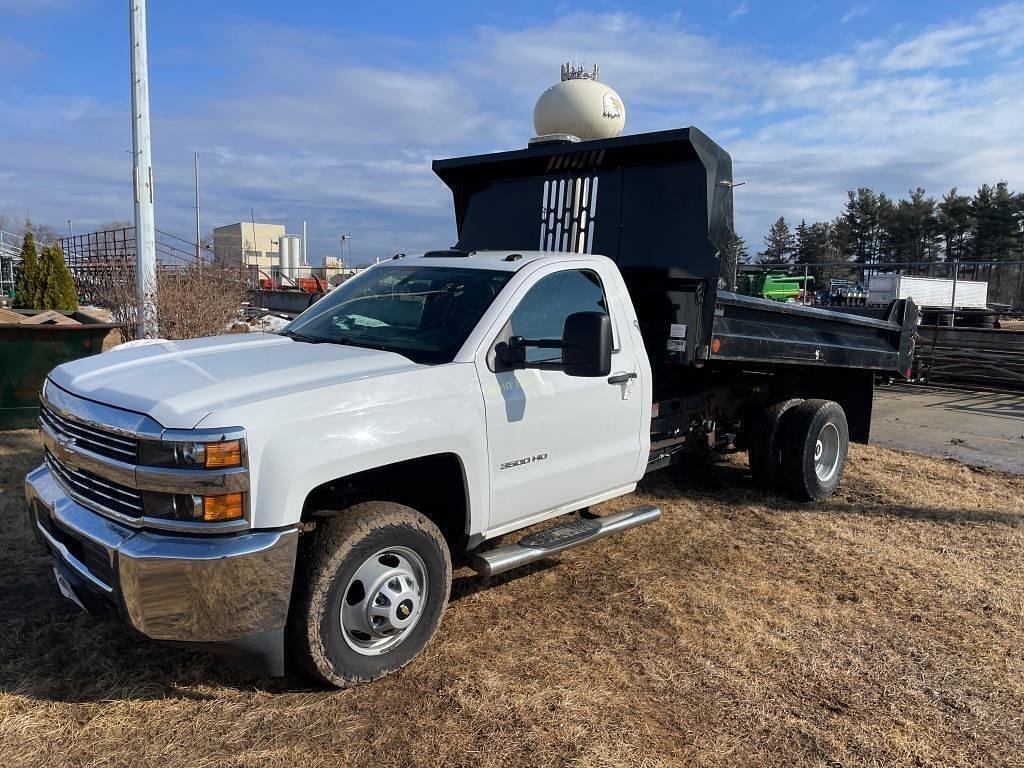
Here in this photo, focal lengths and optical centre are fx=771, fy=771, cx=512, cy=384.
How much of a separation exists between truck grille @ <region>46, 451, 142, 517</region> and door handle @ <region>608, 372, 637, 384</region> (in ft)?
8.14

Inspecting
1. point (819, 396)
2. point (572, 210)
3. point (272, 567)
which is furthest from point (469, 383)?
point (819, 396)

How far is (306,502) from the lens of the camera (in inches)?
132

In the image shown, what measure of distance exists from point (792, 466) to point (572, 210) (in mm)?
2735

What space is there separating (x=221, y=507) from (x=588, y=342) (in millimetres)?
1708

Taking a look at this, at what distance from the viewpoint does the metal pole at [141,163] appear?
964 cm

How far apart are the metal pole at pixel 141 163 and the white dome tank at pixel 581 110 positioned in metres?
5.60

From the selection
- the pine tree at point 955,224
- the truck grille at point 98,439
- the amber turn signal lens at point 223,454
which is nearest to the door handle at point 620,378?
the amber turn signal lens at point 223,454

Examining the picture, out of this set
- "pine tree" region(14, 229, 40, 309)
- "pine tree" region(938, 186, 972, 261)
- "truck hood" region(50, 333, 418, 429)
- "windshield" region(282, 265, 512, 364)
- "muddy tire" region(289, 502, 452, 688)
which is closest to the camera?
"truck hood" region(50, 333, 418, 429)

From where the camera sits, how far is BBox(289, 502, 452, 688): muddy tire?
316 centimetres

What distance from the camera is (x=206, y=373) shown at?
3275 mm

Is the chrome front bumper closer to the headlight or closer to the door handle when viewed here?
the headlight

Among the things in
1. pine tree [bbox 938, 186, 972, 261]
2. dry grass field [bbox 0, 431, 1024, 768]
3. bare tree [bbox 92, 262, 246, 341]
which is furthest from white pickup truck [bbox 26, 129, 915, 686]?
pine tree [bbox 938, 186, 972, 261]

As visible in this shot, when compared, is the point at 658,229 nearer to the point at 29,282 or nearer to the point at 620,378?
the point at 620,378

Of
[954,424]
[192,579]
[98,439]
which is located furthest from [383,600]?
[954,424]
